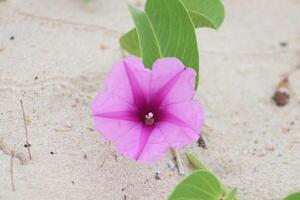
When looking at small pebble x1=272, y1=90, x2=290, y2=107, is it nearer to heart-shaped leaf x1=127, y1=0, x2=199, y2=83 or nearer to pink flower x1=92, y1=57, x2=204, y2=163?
heart-shaped leaf x1=127, y1=0, x2=199, y2=83

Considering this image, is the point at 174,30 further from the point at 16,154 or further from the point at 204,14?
the point at 16,154

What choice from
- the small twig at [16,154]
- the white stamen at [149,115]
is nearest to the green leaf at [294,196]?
the white stamen at [149,115]

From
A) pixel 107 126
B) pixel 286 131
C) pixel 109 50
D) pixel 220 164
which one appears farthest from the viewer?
pixel 109 50

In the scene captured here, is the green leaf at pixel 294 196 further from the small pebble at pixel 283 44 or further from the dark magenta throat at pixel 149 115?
the small pebble at pixel 283 44

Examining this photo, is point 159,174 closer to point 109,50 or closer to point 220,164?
point 220,164

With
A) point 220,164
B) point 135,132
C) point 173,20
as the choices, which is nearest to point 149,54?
point 173,20
